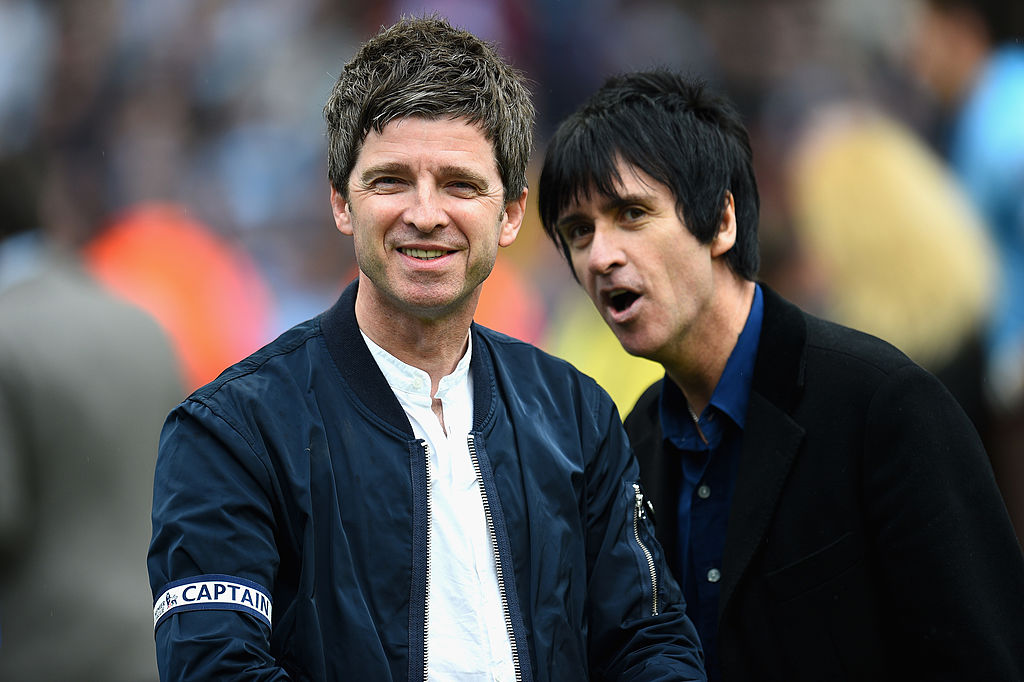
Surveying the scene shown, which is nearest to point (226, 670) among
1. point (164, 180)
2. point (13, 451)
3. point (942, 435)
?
point (942, 435)

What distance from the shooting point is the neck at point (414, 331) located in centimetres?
229

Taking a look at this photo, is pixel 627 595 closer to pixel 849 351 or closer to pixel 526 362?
pixel 526 362

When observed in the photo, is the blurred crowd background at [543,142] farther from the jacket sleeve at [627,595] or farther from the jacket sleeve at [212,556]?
the jacket sleeve at [212,556]

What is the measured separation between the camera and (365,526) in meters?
2.13

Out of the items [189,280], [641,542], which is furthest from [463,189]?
[189,280]

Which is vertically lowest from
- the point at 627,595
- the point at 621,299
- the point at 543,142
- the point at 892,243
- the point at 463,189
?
the point at 627,595

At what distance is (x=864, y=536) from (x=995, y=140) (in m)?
3.66

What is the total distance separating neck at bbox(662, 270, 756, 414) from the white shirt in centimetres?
83

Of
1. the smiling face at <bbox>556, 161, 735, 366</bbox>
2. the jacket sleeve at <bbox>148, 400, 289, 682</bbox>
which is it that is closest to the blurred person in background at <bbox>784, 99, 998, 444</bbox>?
the smiling face at <bbox>556, 161, 735, 366</bbox>

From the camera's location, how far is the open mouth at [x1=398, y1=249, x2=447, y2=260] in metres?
2.22

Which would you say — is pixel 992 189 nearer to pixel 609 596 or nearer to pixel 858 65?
pixel 858 65

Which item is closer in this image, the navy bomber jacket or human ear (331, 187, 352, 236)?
the navy bomber jacket

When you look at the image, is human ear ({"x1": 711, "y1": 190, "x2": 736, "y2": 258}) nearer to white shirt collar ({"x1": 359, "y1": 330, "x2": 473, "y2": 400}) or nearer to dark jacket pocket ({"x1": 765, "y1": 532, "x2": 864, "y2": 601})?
dark jacket pocket ({"x1": 765, "y1": 532, "x2": 864, "y2": 601})

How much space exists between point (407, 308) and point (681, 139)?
105 cm
